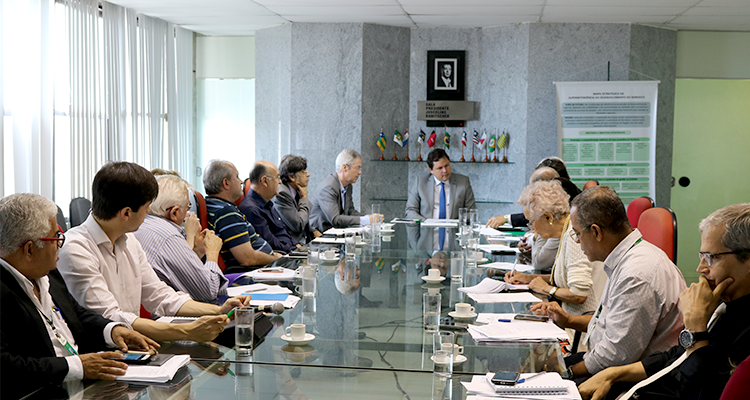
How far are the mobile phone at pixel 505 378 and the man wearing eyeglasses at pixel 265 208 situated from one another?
2.68 meters

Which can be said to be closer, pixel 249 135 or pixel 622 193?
pixel 622 193

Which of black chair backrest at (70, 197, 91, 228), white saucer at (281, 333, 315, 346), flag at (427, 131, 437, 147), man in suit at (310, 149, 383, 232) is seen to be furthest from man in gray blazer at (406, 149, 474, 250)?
white saucer at (281, 333, 315, 346)

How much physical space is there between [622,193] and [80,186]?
566cm

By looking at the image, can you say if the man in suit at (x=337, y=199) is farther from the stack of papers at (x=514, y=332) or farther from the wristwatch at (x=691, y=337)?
the wristwatch at (x=691, y=337)

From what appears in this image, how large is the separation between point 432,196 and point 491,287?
140 inches

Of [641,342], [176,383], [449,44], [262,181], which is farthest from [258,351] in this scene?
[449,44]

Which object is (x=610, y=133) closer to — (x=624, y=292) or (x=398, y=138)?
(x=398, y=138)

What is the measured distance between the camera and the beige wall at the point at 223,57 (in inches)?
337

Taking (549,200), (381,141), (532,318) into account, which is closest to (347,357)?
(532,318)

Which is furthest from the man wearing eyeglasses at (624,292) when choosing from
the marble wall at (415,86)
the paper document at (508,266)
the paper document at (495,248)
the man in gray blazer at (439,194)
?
the marble wall at (415,86)

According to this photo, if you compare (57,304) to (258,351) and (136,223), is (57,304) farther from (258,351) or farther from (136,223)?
(258,351)

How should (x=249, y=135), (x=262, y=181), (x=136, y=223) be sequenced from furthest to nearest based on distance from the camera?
(x=249, y=135) < (x=262, y=181) < (x=136, y=223)

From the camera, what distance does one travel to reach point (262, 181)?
176 inches

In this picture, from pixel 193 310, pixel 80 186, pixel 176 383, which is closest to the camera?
pixel 176 383
